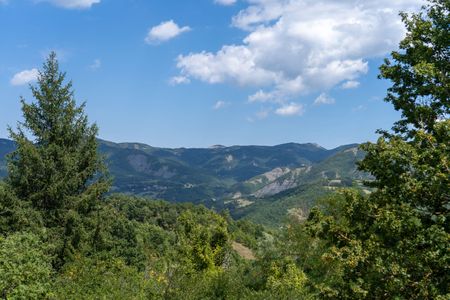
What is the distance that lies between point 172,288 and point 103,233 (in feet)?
55.6

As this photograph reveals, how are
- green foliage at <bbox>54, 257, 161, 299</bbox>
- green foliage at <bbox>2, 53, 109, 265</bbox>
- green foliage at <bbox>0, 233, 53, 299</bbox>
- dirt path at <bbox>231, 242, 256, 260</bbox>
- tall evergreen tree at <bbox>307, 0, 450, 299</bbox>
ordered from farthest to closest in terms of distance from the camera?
dirt path at <bbox>231, 242, 256, 260</bbox> → green foliage at <bbox>2, 53, 109, 265</bbox> → green foliage at <bbox>54, 257, 161, 299</bbox> → green foliage at <bbox>0, 233, 53, 299</bbox> → tall evergreen tree at <bbox>307, 0, 450, 299</bbox>

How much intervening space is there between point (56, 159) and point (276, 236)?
21867mm

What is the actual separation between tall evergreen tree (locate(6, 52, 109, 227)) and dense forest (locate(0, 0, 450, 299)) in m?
0.08

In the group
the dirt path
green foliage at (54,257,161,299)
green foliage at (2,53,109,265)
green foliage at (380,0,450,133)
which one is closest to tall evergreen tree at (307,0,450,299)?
green foliage at (380,0,450,133)

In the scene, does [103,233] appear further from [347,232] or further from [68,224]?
[347,232]

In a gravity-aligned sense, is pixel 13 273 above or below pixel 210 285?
above

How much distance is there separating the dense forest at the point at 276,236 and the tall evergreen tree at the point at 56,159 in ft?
0.28

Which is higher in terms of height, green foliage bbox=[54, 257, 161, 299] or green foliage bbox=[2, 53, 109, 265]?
green foliage bbox=[2, 53, 109, 265]

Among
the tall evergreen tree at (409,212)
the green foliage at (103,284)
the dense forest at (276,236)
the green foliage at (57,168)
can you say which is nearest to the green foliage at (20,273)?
the dense forest at (276,236)

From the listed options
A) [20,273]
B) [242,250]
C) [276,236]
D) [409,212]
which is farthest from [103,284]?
[242,250]

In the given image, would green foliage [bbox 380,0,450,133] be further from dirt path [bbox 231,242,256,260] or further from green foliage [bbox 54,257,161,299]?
dirt path [bbox 231,242,256,260]

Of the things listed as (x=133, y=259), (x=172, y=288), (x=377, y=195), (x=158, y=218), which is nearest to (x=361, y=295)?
(x=377, y=195)

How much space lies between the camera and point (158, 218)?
18875cm

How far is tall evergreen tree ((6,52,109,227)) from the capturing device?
33562mm
